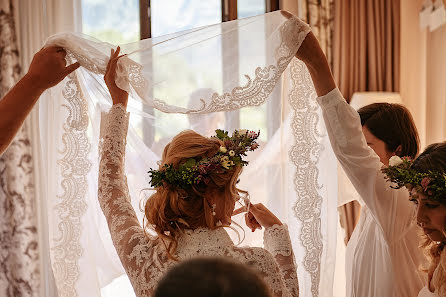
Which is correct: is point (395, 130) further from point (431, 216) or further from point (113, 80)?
point (113, 80)

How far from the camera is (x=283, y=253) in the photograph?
1622mm

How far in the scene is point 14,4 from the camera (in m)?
3.22

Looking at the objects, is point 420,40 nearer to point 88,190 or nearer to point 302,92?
point 302,92

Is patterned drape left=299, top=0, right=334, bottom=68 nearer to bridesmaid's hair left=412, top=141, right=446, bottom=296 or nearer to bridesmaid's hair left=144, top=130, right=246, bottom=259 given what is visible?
bridesmaid's hair left=412, top=141, right=446, bottom=296

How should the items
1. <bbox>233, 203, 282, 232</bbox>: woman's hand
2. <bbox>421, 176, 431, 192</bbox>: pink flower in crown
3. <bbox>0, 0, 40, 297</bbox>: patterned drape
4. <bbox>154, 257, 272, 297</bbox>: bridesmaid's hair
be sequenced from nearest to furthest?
<bbox>154, 257, 272, 297</bbox>: bridesmaid's hair, <bbox>421, 176, 431, 192</bbox>: pink flower in crown, <bbox>233, 203, 282, 232</bbox>: woman's hand, <bbox>0, 0, 40, 297</bbox>: patterned drape

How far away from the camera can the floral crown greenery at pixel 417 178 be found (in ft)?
5.13

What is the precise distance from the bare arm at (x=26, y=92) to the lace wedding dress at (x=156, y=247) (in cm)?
32

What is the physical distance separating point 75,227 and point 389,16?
306 centimetres

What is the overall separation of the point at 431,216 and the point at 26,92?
1339mm

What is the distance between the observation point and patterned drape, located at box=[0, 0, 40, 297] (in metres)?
3.20

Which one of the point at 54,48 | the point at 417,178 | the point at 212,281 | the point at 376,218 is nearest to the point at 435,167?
the point at 417,178

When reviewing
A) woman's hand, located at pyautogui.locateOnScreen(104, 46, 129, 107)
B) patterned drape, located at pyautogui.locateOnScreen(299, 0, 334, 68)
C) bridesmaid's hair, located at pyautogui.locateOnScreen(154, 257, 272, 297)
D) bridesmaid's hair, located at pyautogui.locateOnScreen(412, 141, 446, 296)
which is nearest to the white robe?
bridesmaid's hair, located at pyautogui.locateOnScreen(412, 141, 446, 296)

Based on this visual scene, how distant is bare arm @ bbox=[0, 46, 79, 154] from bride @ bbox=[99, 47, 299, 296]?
0.41 metres

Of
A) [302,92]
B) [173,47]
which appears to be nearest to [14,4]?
[173,47]
